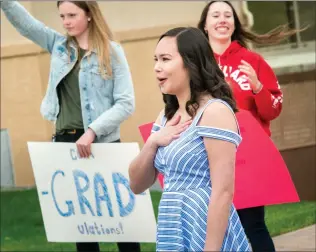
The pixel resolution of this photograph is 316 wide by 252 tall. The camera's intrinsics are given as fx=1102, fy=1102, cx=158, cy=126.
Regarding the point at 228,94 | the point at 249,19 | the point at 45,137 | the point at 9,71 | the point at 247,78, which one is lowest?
the point at 45,137

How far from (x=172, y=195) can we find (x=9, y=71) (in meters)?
9.04

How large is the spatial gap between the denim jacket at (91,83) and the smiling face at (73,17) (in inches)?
4.9

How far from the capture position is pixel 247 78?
625cm

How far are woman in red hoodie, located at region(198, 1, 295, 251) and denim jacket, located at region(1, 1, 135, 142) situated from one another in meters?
0.65

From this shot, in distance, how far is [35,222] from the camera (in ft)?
35.0

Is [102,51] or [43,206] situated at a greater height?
[102,51]

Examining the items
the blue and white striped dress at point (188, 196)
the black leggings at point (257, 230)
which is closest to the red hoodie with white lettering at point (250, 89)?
the black leggings at point (257, 230)

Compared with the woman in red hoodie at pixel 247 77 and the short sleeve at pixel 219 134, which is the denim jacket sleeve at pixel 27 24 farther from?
the short sleeve at pixel 219 134

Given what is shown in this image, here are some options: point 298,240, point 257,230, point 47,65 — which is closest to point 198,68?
point 257,230

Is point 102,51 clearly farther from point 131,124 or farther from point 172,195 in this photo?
point 131,124

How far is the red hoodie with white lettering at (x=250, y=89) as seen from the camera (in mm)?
6230

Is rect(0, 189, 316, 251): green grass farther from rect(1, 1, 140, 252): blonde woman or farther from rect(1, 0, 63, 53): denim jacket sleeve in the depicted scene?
rect(1, 0, 63, 53): denim jacket sleeve

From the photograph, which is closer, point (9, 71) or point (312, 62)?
point (312, 62)

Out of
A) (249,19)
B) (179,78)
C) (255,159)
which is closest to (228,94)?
(179,78)
